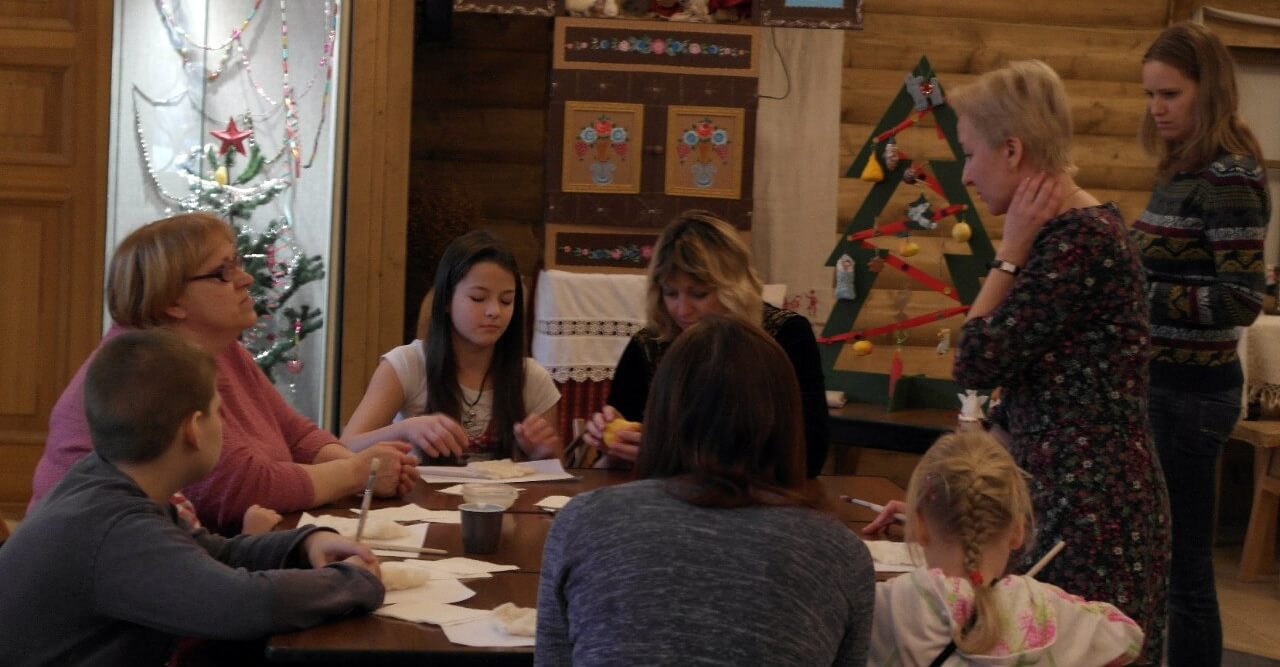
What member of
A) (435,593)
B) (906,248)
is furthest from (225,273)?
(906,248)

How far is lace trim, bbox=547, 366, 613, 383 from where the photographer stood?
5.20m

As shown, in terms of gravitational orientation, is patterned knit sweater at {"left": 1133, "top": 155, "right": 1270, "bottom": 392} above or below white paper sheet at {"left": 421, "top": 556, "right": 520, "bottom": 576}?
above

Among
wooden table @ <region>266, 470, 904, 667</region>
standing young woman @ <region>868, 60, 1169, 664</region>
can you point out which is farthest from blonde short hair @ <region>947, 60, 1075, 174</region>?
wooden table @ <region>266, 470, 904, 667</region>

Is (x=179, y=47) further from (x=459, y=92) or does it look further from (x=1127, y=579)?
(x=1127, y=579)

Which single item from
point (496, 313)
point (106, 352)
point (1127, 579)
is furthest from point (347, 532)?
point (1127, 579)

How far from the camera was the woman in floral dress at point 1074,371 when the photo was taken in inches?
89.2

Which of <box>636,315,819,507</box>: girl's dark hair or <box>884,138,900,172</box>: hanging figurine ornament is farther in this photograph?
<box>884,138,900,172</box>: hanging figurine ornament

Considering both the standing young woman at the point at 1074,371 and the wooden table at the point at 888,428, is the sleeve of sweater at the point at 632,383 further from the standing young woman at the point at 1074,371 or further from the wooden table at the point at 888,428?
the wooden table at the point at 888,428

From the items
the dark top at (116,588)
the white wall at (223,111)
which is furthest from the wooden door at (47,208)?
the dark top at (116,588)

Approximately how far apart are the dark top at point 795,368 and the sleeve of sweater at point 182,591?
4.97 feet

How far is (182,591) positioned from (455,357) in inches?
64.2

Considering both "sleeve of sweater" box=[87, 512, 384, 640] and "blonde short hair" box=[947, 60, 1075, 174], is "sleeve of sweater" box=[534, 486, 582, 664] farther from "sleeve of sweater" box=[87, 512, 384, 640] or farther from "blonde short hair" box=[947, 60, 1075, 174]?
"blonde short hair" box=[947, 60, 1075, 174]

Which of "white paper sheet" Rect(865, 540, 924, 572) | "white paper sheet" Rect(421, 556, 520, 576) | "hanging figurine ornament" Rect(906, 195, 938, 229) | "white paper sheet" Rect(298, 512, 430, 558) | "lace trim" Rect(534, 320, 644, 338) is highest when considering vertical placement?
"hanging figurine ornament" Rect(906, 195, 938, 229)

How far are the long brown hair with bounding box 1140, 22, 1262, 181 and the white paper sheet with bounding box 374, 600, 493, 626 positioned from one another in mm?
2092
